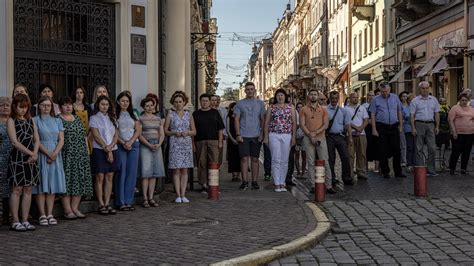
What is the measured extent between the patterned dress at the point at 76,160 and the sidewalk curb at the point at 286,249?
3178 mm

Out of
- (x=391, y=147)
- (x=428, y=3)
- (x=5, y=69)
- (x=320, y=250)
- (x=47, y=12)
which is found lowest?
(x=320, y=250)

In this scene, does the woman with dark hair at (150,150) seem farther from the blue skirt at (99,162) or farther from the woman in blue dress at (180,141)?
the blue skirt at (99,162)

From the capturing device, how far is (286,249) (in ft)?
26.0

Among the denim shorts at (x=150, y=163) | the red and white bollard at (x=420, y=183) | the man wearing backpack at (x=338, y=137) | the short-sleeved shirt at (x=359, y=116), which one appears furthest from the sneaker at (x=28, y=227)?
the short-sleeved shirt at (x=359, y=116)

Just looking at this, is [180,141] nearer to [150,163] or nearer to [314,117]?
[150,163]

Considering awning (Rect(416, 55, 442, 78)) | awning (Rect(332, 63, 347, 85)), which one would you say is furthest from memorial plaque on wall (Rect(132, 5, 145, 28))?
awning (Rect(332, 63, 347, 85))

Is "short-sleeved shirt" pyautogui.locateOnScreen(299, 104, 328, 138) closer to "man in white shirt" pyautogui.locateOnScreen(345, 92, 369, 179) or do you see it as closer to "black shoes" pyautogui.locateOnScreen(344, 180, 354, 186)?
"black shoes" pyautogui.locateOnScreen(344, 180, 354, 186)

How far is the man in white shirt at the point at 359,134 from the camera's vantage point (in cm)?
1541

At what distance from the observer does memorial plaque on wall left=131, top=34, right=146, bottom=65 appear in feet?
41.2

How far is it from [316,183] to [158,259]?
16.8 feet

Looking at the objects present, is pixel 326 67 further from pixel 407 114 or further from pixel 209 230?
pixel 209 230

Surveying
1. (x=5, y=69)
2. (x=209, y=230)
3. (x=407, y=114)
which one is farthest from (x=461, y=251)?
(x=407, y=114)

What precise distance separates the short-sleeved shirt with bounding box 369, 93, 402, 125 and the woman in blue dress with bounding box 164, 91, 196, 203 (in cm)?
488

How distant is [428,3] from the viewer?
Result: 30.8 m
